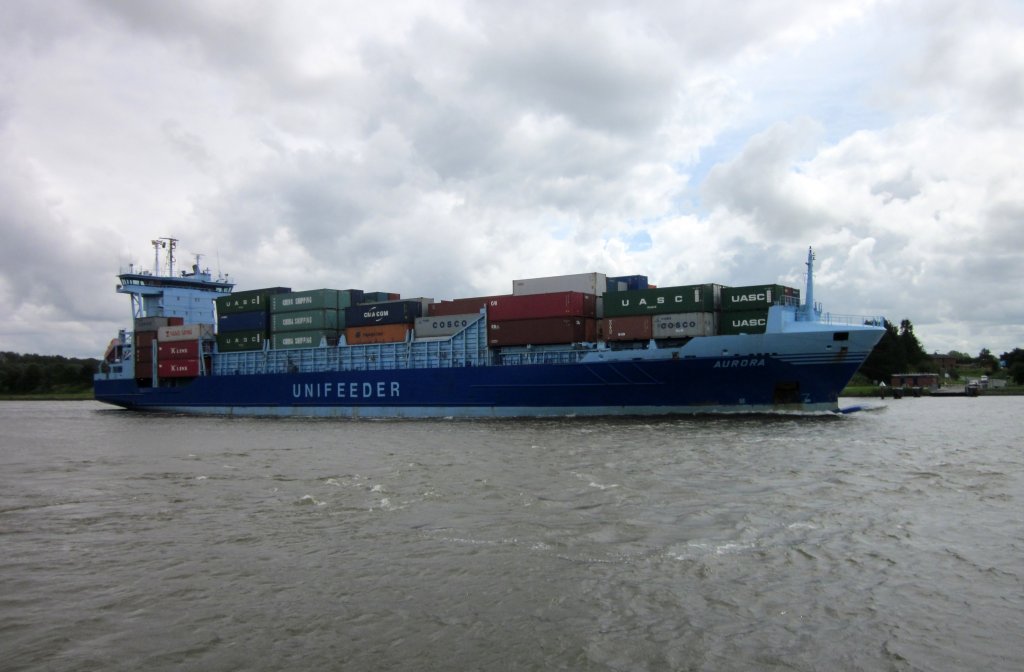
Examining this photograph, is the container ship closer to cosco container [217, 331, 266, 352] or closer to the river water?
cosco container [217, 331, 266, 352]

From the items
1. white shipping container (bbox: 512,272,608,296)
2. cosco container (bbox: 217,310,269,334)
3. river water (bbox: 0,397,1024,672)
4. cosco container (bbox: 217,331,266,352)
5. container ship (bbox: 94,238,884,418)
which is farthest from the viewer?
cosco container (bbox: 217,331,266,352)

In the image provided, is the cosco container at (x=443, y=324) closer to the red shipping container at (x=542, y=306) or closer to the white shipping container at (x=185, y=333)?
the red shipping container at (x=542, y=306)

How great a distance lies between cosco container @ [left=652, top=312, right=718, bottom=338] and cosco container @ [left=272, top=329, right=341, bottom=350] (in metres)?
22.8

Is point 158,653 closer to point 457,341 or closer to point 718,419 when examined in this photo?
point 718,419

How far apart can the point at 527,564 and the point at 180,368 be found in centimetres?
5174

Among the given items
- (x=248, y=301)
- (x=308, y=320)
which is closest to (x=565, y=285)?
(x=308, y=320)

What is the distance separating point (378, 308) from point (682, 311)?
1993 centimetres

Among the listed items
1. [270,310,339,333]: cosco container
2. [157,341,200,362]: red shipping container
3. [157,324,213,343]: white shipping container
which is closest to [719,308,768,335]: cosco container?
[270,310,339,333]: cosco container

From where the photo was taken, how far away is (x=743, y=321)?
34250 millimetres

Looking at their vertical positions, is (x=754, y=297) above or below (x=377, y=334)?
above

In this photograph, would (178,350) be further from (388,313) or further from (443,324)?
(443,324)

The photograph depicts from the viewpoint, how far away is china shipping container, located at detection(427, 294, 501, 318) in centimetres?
4181

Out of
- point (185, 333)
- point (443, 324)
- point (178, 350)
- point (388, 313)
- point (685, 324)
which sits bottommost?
point (178, 350)

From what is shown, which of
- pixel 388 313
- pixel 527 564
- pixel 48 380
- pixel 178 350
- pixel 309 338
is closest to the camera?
pixel 527 564
